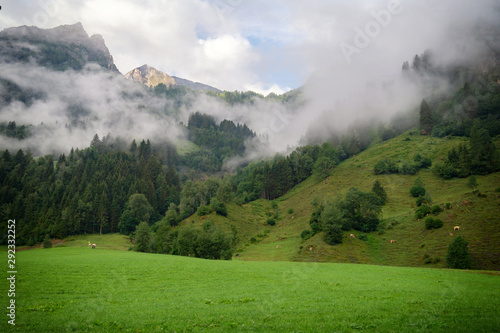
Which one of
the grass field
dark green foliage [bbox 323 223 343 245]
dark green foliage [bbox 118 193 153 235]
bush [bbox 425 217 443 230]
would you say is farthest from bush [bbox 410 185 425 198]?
dark green foliage [bbox 118 193 153 235]

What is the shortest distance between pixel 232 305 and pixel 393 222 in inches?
3082

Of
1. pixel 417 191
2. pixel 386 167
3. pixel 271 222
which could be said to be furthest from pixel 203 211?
pixel 386 167

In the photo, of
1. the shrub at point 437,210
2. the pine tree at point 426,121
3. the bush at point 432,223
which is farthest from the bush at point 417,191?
the pine tree at point 426,121

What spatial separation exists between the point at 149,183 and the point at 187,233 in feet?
373

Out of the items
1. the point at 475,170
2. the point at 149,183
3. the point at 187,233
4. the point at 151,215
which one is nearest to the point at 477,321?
the point at 187,233

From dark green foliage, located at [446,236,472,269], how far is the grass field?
1013 inches

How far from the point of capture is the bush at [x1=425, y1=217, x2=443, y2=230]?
65.2m

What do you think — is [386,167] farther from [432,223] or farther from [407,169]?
[432,223]

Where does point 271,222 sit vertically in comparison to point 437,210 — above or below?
below

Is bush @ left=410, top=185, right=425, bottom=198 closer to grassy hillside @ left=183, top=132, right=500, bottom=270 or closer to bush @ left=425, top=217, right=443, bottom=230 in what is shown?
grassy hillside @ left=183, top=132, right=500, bottom=270

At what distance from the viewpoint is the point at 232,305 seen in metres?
17.9

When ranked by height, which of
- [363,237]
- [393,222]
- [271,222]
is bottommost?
[363,237]

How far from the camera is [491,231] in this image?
180ft

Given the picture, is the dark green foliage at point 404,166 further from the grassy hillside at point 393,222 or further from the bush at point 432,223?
the bush at point 432,223
